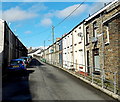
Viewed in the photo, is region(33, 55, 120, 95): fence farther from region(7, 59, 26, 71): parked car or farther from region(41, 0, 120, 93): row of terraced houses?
region(7, 59, 26, 71): parked car

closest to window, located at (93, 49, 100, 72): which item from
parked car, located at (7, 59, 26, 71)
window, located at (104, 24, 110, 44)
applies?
window, located at (104, 24, 110, 44)

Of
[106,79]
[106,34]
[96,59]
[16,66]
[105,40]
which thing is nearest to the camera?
[106,79]

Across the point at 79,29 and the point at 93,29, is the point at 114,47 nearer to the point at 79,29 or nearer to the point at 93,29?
the point at 93,29

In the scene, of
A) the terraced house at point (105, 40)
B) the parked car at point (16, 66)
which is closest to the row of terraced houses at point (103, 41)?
the terraced house at point (105, 40)

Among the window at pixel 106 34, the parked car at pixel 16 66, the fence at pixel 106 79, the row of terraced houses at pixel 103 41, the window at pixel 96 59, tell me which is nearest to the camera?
the fence at pixel 106 79

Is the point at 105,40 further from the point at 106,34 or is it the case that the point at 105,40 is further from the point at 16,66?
the point at 16,66

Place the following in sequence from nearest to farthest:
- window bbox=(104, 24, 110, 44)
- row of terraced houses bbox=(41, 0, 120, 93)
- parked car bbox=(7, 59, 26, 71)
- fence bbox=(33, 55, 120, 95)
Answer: fence bbox=(33, 55, 120, 95) < row of terraced houses bbox=(41, 0, 120, 93) < window bbox=(104, 24, 110, 44) < parked car bbox=(7, 59, 26, 71)

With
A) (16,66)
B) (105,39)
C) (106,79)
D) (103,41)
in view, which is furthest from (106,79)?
(16,66)

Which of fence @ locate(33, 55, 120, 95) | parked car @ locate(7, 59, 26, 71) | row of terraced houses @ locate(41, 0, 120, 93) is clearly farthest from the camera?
parked car @ locate(7, 59, 26, 71)

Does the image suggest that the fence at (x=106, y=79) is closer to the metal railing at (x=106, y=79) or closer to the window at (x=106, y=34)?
the metal railing at (x=106, y=79)

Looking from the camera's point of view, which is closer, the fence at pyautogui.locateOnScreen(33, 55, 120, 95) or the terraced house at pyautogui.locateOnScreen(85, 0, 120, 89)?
the fence at pyautogui.locateOnScreen(33, 55, 120, 95)

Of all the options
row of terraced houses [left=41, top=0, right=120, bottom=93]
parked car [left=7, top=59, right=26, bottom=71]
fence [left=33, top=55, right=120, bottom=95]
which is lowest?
fence [left=33, top=55, right=120, bottom=95]

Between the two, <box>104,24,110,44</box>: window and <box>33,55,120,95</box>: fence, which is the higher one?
<box>104,24,110,44</box>: window

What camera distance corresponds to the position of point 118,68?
1127 cm
